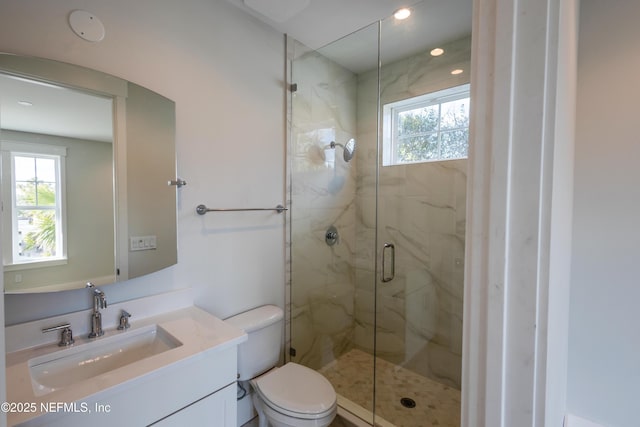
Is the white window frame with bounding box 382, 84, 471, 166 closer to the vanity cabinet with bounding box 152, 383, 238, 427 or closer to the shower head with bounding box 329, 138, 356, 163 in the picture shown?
the shower head with bounding box 329, 138, 356, 163

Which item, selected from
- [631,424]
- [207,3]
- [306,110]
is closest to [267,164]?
[306,110]

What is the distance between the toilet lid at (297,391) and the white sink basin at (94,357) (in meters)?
0.59

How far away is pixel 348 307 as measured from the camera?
8.25 ft

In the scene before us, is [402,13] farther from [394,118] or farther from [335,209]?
[335,209]

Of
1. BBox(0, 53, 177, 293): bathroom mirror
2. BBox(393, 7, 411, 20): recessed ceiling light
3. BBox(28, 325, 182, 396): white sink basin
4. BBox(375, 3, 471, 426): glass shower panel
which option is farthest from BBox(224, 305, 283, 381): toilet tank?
BBox(393, 7, 411, 20): recessed ceiling light

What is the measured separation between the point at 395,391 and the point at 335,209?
56.7 inches

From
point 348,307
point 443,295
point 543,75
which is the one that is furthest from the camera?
point 348,307

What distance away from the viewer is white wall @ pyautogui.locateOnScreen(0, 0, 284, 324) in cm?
115

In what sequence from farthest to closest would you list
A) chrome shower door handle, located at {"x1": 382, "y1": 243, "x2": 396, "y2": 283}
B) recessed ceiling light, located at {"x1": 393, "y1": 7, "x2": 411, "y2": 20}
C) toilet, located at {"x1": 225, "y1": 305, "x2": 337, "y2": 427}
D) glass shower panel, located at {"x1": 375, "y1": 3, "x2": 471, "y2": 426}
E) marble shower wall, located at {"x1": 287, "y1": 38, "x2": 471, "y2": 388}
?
chrome shower door handle, located at {"x1": 382, "y1": 243, "x2": 396, "y2": 283}
marble shower wall, located at {"x1": 287, "y1": 38, "x2": 471, "y2": 388}
glass shower panel, located at {"x1": 375, "y1": 3, "x2": 471, "y2": 426}
recessed ceiling light, located at {"x1": 393, "y1": 7, "x2": 411, "y2": 20}
toilet, located at {"x1": 225, "y1": 305, "x2": 337, "y2": 427}

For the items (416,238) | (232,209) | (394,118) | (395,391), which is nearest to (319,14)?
(394,118)

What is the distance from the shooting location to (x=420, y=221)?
2199 mm

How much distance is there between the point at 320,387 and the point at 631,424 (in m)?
1.49

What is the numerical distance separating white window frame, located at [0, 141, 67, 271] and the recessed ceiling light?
1944 mm

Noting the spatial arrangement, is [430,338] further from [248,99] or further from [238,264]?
[248,99]
